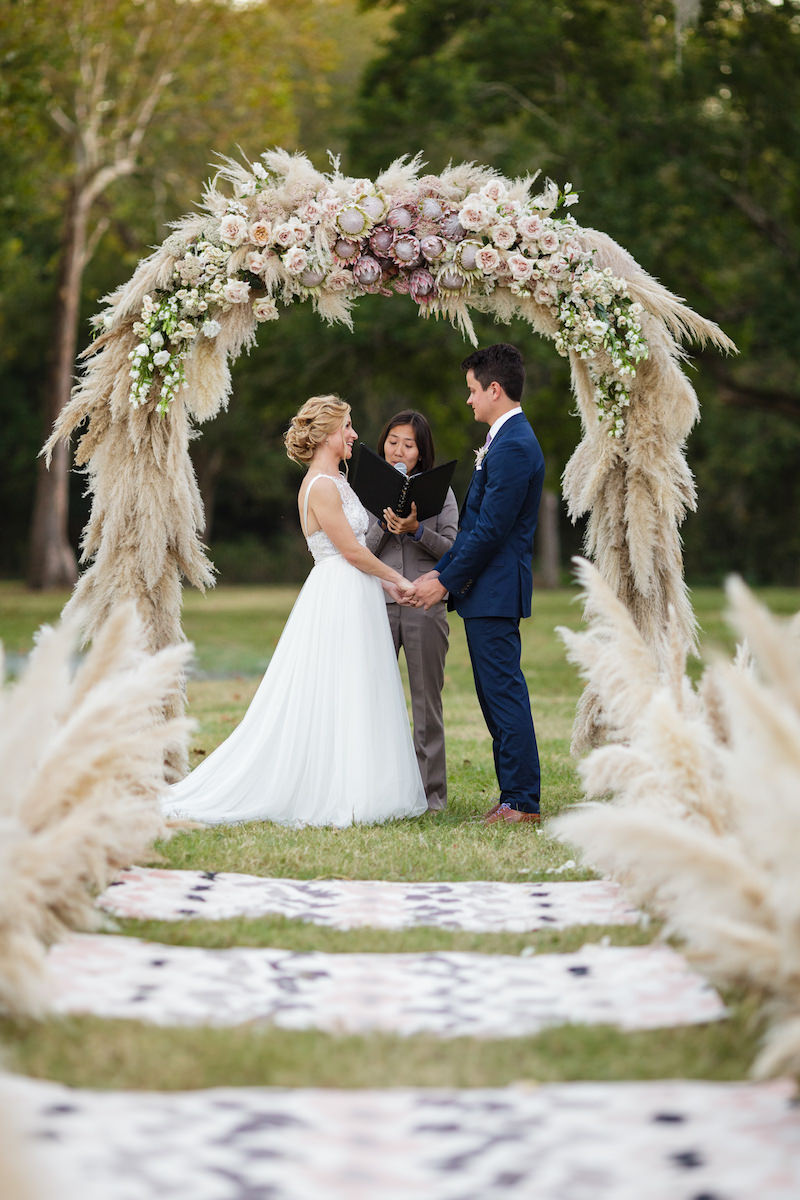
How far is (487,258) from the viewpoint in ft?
21.1

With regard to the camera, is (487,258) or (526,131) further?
(526,131)

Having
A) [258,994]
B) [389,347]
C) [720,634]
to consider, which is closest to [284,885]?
[258,994]

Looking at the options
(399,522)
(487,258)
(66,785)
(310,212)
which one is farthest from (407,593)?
(66,785)

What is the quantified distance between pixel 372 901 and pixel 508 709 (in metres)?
1.81

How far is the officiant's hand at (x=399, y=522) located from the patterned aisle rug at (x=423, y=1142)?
160 inches

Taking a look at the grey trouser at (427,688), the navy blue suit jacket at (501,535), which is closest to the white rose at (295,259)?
the navy blue suit jacket at (501,535)

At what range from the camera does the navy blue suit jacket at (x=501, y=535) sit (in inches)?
249

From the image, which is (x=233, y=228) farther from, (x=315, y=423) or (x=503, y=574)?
(x=503, y=574)

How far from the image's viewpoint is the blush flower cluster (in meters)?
6.35

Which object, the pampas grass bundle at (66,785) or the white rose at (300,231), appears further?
the white rose at (300,231)

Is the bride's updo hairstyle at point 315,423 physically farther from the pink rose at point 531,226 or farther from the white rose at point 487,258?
the pink rose at point 531,226

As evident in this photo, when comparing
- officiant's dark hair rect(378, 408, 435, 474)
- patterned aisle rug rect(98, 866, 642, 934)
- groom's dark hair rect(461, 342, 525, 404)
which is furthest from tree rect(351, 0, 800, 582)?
patterned aisle rug rect(98, 866, 642, 934)

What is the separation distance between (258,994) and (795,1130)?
1.55m

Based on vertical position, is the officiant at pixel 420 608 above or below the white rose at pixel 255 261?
below
